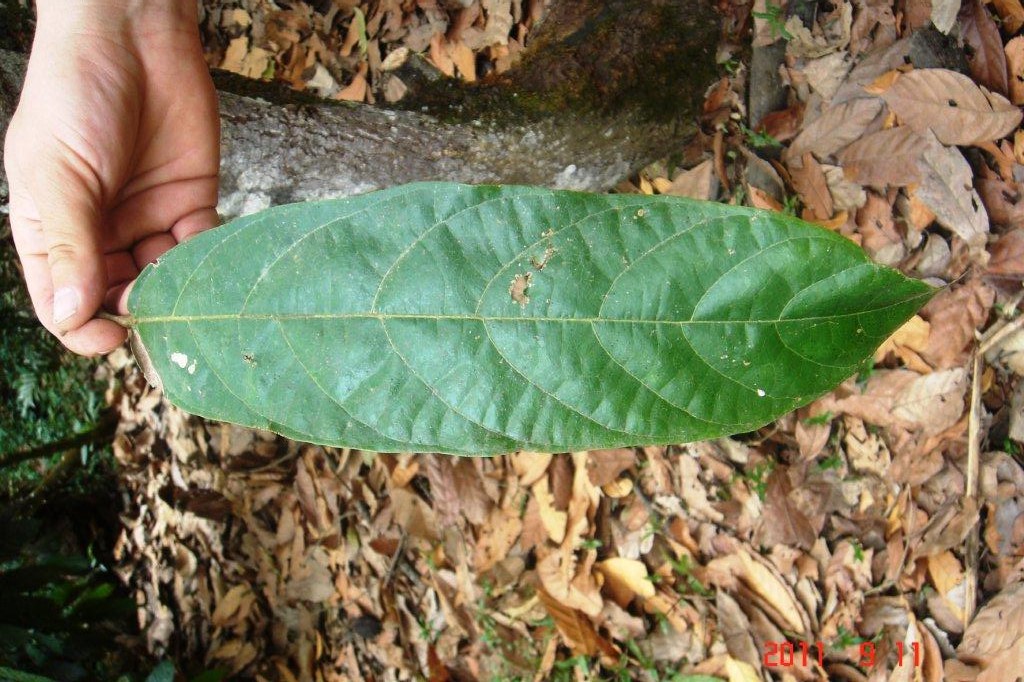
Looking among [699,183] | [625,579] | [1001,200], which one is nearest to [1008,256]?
[1001,200]

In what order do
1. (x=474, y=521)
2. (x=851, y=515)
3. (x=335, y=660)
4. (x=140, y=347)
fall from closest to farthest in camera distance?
(x=140, y=347) → (x=851, y=515) → (x=474, y=521) → (x=335, y=660)

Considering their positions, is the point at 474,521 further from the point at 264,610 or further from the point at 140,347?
the point at 140,347

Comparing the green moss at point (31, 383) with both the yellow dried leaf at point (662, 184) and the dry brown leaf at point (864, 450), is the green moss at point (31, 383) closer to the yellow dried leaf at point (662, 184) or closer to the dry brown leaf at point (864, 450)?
the yellow dried leaf at point (662, 184)

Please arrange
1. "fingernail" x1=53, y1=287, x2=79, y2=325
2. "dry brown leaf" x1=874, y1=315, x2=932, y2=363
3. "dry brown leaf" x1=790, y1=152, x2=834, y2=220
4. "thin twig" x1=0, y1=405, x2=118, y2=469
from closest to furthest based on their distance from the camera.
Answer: "fingernail" x1=53, y1=287, x2=79, y2=325 < "dry brown leaf" x1=874, y1=315, x2=932, y2=363 < "dry brown leaf" x1=790, y1=152, x2=834, y2=220 < "thin twig" x1=0, y1=405, x2=118, y2=469

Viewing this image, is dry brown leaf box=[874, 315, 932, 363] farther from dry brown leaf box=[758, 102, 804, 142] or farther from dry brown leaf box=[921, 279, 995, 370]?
dry brown leaf box=[758, 102, 804, 142]

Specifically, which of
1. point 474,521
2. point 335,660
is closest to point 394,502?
point 474,521

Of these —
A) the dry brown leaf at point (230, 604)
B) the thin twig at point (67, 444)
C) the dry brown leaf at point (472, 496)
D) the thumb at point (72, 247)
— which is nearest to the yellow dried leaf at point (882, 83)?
the dry brown leaf at point (472, 496)

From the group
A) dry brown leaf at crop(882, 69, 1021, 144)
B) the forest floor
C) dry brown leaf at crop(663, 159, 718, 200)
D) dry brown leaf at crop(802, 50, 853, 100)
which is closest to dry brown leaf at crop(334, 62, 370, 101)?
the forest floor
